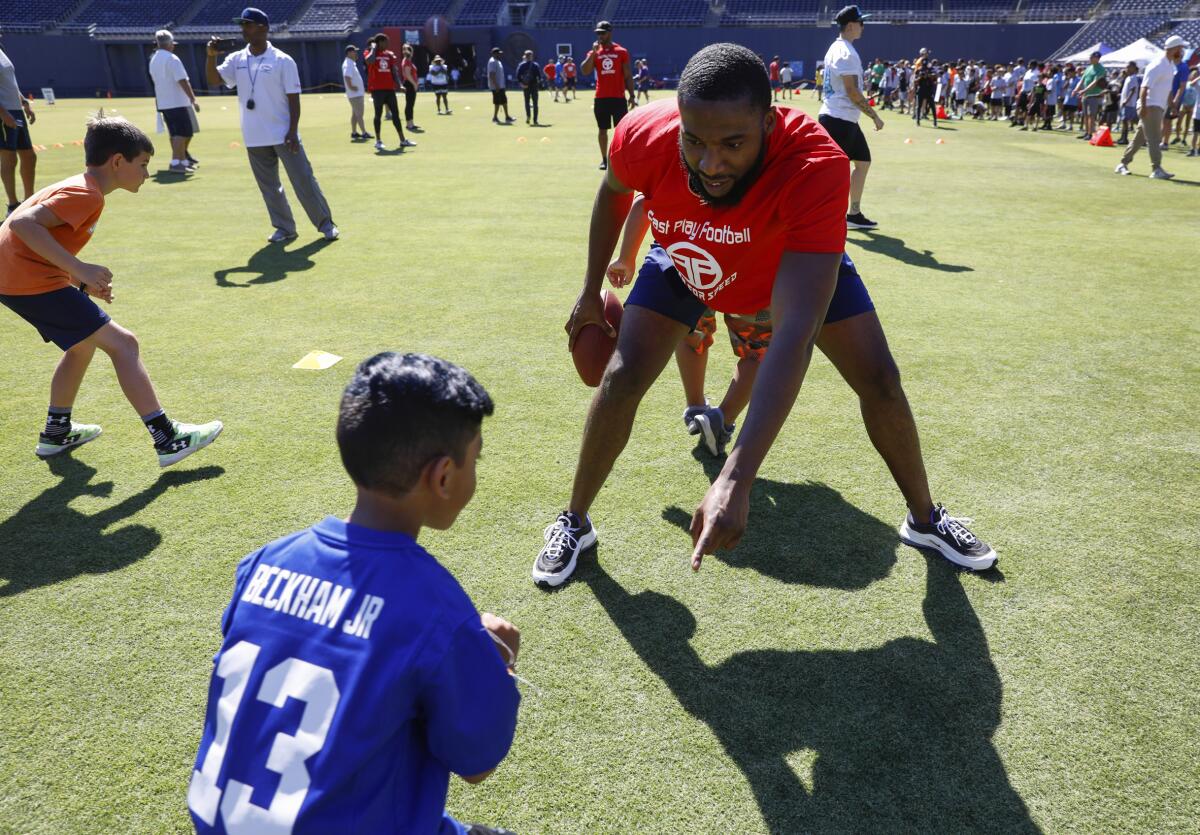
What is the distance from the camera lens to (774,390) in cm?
236

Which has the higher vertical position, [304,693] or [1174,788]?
[304,693]

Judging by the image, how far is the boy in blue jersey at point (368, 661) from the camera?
4.77 feet

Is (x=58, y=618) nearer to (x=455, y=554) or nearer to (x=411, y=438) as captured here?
(x=455, y=554)

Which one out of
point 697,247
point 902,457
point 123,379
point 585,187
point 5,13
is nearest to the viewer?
point 697,247

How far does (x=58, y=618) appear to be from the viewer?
10.1 ft

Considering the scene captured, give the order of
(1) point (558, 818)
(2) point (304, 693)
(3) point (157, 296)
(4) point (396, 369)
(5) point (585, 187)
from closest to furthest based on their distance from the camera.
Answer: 1. (2) point (304, 693)
2. (4) point (396, 369)
3. (1) point (558, 818)
4. (3) point (157, 296)
5. (5) point (585, 187)

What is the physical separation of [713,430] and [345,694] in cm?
301

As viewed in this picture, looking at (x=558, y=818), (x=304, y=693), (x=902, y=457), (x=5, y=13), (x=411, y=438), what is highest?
(x=5, y=13)

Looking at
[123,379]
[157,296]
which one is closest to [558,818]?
[123,379]

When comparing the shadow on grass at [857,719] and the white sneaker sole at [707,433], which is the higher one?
the white sneaker sole at [707,433]

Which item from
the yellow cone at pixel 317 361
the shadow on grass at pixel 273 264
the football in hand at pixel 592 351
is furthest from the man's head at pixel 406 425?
the shadow on grass at pixel 273 264

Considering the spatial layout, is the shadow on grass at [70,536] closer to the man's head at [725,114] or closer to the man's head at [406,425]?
the man's head at [406,425]

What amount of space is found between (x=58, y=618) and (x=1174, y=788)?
12.4ft

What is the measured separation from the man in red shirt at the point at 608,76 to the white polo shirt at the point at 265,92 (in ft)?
17.0
